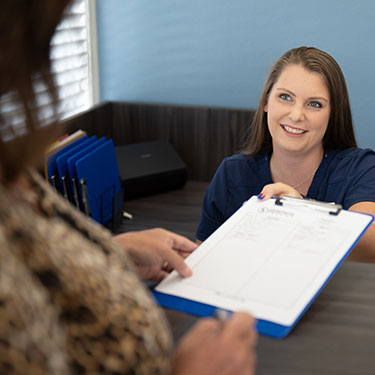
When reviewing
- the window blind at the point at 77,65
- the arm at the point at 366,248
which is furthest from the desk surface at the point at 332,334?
the window blind at the point at 77,65

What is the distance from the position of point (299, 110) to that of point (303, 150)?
0.12 metres

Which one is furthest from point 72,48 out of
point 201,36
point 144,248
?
point 144,248

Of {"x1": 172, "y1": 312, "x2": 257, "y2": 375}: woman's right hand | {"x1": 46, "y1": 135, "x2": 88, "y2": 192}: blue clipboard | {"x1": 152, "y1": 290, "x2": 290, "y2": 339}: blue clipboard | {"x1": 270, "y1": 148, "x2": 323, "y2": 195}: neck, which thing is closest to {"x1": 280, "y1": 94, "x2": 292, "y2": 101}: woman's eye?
{"x1": 270, "y1": 148, "x2": 323, "y2": 195}: neck

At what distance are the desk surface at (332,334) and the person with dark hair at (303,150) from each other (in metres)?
0.65

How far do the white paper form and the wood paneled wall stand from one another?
1330 mm

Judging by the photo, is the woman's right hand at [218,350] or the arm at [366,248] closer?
the woman's right hand at [218,350]

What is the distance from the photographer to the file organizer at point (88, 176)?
5.54ft

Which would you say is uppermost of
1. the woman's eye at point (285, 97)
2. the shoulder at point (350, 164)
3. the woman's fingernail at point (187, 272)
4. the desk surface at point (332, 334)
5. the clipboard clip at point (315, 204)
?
the woman's eye at point (285, 97)

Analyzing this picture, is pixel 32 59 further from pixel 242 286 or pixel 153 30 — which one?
pixel 153 30

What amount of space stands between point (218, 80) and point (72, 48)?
0.67m

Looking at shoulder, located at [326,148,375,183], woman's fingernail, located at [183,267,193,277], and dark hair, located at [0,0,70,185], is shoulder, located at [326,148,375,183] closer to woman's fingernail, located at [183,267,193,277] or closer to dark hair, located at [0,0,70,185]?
woman's fingernail, located at [183,267,193,277]

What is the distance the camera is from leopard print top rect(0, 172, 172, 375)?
0.43 metres

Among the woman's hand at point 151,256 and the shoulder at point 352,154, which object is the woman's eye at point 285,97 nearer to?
the shoulder at point 352,154

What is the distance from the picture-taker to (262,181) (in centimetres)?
163
